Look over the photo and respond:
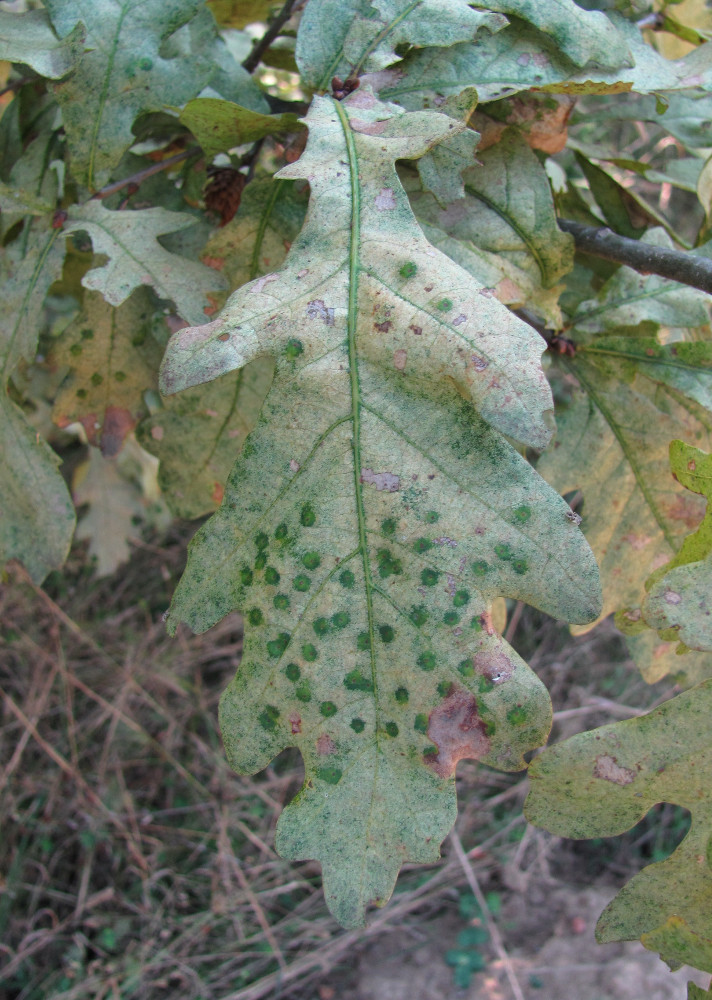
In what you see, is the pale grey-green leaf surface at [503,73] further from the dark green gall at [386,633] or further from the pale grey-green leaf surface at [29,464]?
the dark green gall at [386,633]

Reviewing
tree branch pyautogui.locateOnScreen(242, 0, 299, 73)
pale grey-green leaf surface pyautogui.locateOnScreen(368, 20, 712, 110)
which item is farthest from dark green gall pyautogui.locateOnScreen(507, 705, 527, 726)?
tree branch pyautogui.locateOnScreen(242, 0, 299, 73)

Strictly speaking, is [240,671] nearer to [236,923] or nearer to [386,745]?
[386,745]

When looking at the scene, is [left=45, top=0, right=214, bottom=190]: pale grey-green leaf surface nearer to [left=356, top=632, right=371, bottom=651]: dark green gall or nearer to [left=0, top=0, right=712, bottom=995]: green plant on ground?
[left=0, top=0, right=712, bottom=995]: green plant on ground

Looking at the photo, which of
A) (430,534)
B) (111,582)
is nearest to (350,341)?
(430,534)

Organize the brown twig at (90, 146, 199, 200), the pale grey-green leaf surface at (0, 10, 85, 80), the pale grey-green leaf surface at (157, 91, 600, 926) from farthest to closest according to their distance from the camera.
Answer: the brown twig at (90, 146, 199, 200), the pale grey-green leaf surface at (0, 10, 85, 80), the pale grey-green leaf surface at (157, 91, 600, 926)

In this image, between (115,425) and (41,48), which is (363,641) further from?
(41,48)
